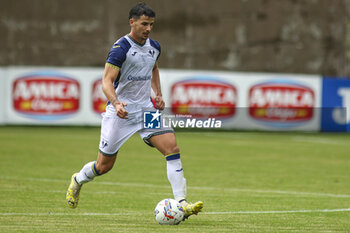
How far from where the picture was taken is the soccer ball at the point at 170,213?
8.66m

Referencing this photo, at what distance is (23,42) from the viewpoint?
29.0m

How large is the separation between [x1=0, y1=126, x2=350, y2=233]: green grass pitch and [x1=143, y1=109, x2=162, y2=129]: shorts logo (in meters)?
1.12

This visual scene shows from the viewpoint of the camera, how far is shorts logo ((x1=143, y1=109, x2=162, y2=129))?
9.17 metres

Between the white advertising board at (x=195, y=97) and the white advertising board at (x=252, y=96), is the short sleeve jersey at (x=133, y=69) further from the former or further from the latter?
the white advertising board at (x=195, y=97)

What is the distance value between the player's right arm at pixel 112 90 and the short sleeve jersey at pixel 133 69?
10cm

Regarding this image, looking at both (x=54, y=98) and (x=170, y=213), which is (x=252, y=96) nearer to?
(x=54, y=98)

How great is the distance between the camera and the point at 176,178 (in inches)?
354

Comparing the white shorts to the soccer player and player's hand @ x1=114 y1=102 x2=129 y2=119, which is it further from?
player's hand @ x1=114 y1=102 x2=129 y2=119

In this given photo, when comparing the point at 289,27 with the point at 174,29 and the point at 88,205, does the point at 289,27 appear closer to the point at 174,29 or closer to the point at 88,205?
the point at 174,29

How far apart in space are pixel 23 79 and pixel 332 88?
430 inches

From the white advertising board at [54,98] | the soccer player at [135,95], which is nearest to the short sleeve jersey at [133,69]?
the soccer player at [135,95]

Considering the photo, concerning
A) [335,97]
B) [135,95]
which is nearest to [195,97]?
[335,97]

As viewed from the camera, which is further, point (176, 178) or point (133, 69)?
point (133, 69)

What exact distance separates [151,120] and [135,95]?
14.3 inches
